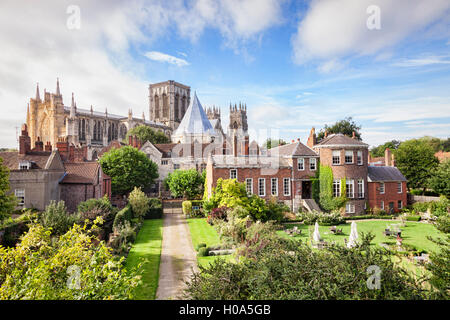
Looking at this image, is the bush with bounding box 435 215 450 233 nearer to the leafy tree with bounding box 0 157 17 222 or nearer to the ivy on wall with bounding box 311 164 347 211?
the ivy on wall with bounding box 311 164 347 211

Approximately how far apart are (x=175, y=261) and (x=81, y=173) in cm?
1816

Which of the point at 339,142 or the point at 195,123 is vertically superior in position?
the point at 195,123

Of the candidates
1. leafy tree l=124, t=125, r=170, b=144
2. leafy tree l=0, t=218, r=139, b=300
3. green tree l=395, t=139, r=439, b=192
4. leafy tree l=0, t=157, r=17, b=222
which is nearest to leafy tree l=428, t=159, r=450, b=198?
green tree l=395, t=139, r=439, b=192

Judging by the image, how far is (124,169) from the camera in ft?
139

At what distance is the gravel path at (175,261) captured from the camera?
13.2 m

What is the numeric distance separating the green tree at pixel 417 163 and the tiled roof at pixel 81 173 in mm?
51295

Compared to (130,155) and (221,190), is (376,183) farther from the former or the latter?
(130,155)

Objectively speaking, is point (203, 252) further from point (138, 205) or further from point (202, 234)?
point (138, 205)

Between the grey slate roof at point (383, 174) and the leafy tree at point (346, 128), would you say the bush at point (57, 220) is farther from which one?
the leafy tree at point (346, 128)

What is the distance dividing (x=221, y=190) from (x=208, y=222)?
3.98 meters

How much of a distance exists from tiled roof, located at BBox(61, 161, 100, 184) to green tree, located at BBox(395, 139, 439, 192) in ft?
168

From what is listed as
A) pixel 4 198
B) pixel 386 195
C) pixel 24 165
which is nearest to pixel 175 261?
pixel 4 198
